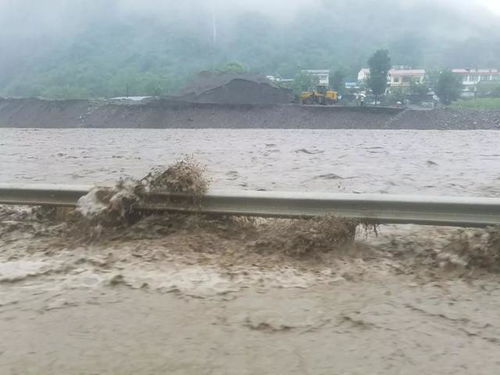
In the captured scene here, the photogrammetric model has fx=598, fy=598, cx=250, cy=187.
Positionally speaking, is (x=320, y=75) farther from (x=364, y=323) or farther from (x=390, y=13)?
(x=364, y=323)

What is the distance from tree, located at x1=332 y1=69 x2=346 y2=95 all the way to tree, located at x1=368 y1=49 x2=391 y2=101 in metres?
1.32

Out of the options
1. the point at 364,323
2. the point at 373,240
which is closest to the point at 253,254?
the point at 373,240

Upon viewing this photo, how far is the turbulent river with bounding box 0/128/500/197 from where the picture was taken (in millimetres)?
7711

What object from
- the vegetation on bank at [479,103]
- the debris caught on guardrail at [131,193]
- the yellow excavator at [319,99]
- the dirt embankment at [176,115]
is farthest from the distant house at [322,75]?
the debris caught on guardrail at [131,193]

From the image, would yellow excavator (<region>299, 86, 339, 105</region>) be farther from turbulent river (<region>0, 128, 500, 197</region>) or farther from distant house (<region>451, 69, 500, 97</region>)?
distant house (<region>451, 69, 500, 97</region>)

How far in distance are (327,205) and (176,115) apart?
19.2m

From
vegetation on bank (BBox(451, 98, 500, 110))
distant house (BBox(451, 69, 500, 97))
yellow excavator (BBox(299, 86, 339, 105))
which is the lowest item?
vegetation on bank (BBox(451, 98, 500, 110))

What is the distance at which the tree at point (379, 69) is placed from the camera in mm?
14352

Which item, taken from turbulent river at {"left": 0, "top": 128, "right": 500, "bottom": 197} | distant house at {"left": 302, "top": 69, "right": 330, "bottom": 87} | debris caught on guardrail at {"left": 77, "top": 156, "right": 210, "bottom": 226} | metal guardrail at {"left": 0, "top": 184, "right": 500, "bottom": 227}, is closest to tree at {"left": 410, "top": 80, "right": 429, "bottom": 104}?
turbulent river at {"left": 0, "top": 128, "right": 500, "bottom": 197}

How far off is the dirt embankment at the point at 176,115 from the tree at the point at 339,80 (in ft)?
15.7

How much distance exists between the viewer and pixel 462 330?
11.2 ft

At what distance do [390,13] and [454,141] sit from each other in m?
4.29

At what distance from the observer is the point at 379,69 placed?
569 inches

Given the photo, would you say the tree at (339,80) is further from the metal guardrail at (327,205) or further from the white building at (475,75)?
the metal guardrail at (327,205)
